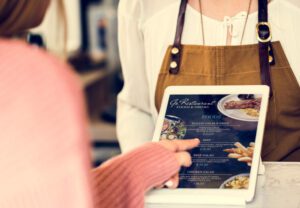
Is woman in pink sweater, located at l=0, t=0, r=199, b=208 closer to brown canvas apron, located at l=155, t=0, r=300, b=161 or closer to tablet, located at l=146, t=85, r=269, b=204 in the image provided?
tablet, located at l=146, t=85, r=269, b=204

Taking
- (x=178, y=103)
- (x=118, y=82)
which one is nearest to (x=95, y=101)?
(x=118, y=82)

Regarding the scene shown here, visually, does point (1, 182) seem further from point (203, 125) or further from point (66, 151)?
point (203, 125)

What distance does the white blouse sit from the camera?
136cm

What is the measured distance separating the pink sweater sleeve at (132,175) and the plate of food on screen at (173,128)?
150 millimetres

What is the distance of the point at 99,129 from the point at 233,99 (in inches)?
65.5

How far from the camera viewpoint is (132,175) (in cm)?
79

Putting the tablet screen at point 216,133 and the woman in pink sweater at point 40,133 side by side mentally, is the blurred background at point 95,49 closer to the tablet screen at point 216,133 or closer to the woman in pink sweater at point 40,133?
the tablet screen at point 216,133

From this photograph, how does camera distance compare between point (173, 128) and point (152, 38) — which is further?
point (152, 38)

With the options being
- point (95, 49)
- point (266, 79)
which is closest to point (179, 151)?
point (266, 79)

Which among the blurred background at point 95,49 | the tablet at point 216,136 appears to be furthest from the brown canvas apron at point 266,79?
the blurred background at point 95,49

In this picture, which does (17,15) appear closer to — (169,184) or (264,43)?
(169,184)

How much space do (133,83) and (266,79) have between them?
0.33 m

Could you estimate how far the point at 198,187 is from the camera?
38.2 inches

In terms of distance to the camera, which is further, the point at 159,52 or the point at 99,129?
the point at 99,129
